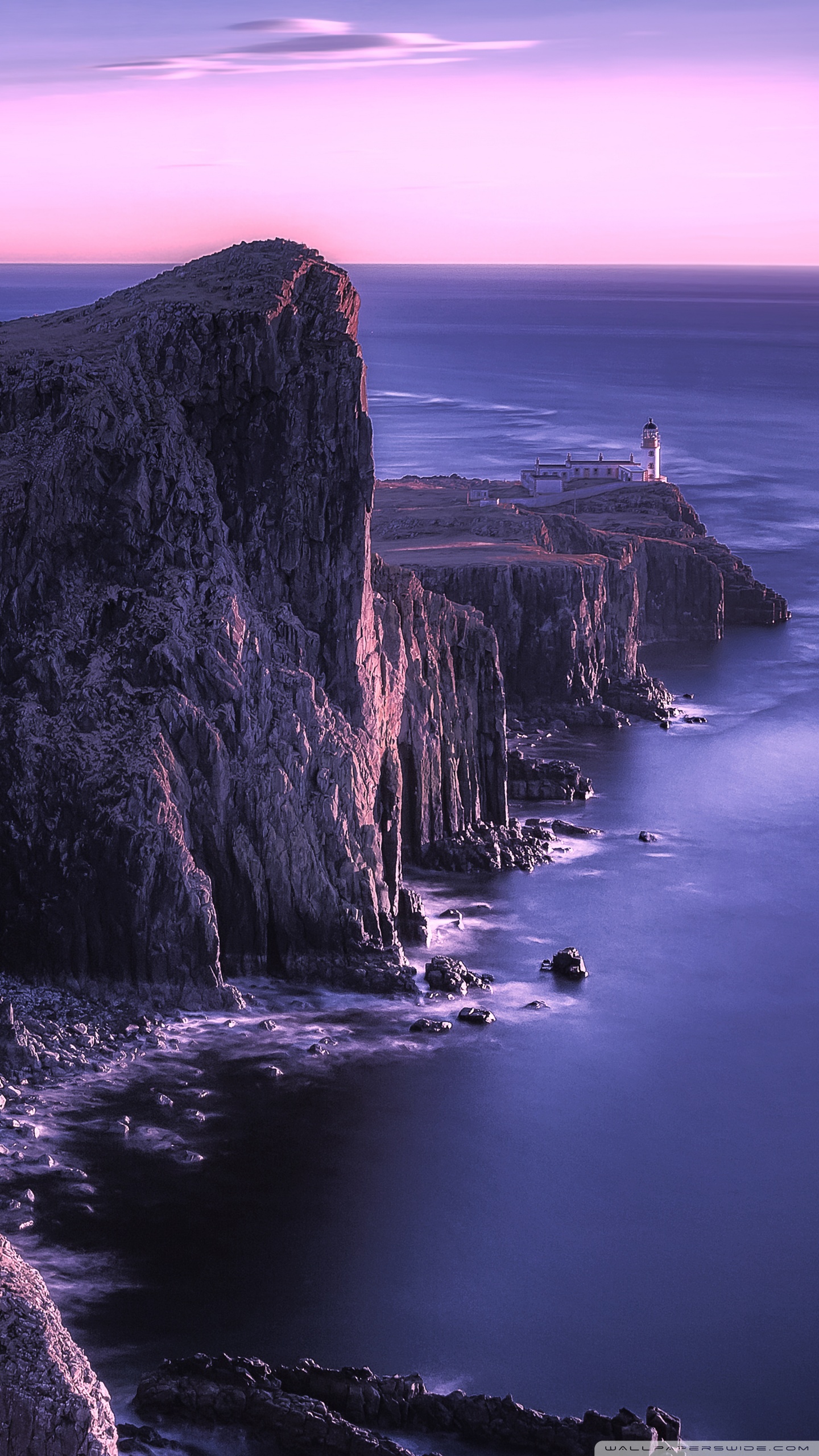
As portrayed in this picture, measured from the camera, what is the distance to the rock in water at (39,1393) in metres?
27.6

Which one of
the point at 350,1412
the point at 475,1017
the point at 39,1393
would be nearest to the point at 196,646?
the point at 475,1017

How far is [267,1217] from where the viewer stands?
55.3m

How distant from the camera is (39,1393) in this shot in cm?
2759

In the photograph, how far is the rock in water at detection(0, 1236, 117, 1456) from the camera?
27562 millimetres

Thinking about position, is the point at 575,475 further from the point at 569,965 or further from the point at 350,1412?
the point at 350,1412

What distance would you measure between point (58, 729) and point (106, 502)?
33.5 feet

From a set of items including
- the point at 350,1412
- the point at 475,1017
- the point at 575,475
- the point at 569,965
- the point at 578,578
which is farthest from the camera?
the point at 575,475

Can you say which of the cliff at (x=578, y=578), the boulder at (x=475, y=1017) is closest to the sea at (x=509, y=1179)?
the boulder at (x=475, y=1017)

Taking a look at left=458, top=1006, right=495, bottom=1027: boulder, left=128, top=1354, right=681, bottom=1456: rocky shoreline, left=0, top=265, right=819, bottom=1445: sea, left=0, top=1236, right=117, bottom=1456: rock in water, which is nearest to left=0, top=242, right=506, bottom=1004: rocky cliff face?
left=458, top=1006, right=495, bottom=1027: boulder

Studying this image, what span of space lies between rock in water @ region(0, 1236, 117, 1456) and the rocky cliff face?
41517 mm

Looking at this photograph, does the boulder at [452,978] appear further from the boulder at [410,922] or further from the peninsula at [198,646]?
the boulder at [410,922]

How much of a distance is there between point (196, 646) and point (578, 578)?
6010 centimetres

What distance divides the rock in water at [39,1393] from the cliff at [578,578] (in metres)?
98.0

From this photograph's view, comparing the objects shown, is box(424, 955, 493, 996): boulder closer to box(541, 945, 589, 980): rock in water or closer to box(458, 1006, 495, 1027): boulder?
box(458, 1006, 495, 1027): boulder
